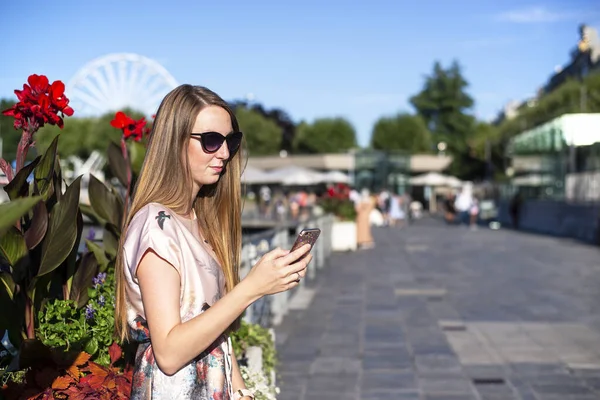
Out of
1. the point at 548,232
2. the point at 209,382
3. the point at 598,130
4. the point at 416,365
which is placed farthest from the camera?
the point at 548,232

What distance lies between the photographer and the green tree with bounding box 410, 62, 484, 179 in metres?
112

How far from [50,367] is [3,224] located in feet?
5.09

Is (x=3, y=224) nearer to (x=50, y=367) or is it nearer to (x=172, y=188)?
(x=172, y=188)

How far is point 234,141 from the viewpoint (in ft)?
8.80

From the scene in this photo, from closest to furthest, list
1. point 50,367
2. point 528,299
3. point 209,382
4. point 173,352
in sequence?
point 173,352 → point 209,382 → point 50,367 → point 528,299

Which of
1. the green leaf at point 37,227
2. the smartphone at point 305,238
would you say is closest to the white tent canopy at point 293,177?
the green leaf at point 37,227

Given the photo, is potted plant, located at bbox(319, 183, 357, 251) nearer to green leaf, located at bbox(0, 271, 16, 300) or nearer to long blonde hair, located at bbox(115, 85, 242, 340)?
green leaf, located at bbox(0, 271, 16, 300)

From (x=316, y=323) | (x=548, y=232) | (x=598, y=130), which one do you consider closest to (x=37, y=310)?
(x=316, y=323)

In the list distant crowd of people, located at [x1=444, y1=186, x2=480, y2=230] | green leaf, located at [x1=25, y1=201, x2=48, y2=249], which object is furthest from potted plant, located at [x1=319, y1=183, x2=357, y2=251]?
green leaf, located at [x1=25, y1=201, x2=48, y2=249]

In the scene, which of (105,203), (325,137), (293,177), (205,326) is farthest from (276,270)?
(325,137)

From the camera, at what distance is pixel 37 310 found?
3.89m

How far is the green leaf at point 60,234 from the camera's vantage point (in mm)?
3539

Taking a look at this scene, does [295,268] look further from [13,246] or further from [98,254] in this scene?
[98,254]

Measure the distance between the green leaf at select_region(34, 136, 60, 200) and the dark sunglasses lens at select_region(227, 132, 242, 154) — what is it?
1.23 meters
